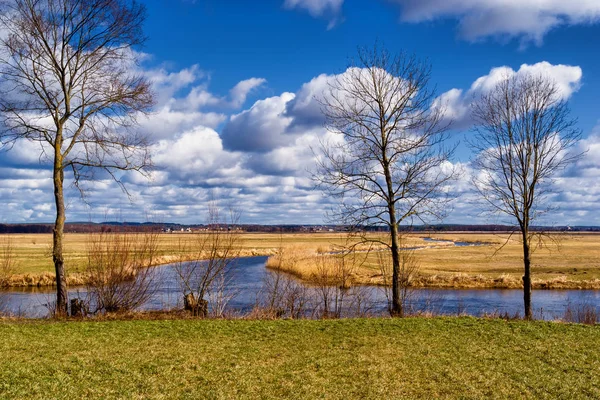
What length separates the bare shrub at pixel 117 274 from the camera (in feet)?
54.9

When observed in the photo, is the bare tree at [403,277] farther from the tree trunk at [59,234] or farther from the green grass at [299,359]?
the tree trunk at [59,234]

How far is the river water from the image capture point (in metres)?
25.7

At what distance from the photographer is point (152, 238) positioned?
1753 centimetres

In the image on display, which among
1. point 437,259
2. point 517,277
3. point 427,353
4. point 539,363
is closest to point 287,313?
point 427,353

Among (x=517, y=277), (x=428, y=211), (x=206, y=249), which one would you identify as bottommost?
(x=517, y=277)

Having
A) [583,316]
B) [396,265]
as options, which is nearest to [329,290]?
[396,265]

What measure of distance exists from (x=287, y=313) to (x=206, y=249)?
4.18 meters

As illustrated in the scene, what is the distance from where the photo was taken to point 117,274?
55.1ft

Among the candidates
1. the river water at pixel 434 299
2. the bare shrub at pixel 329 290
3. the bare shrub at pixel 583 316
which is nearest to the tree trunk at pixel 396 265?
the bare shrub at pixel 329 290

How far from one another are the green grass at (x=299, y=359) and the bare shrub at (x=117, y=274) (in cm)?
300

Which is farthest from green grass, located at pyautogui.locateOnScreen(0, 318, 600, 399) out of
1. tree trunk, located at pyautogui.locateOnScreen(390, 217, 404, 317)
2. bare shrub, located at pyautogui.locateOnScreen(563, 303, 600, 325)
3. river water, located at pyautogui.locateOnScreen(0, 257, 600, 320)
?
river water, located at pyautogui.locateOnScreen(0, 257, 600, 320)

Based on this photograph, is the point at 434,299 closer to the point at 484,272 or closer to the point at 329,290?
the point at 329,290

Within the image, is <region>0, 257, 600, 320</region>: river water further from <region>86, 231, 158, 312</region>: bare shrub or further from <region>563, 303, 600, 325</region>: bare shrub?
<region>86, 231, 158, 312</region>: bare shrub

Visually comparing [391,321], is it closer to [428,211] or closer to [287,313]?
[428,211]
